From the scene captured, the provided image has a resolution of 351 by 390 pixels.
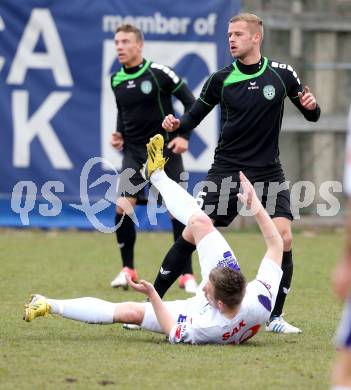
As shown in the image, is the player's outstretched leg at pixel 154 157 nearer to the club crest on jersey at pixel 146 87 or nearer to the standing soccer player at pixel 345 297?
the club crest on jersey at pixel 146 87

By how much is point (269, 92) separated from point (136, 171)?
247 cm

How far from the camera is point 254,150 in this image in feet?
23.3

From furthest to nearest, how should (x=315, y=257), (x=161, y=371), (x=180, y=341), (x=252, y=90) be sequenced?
(x=315, y=257) < (x=252, y=90) < (x=180, y=341) < (x=161, y=371)

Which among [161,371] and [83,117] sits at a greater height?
[83,117]

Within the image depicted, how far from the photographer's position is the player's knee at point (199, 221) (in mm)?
6441

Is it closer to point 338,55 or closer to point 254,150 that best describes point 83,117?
point 338,55

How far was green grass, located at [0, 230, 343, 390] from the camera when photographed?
524 centimetres

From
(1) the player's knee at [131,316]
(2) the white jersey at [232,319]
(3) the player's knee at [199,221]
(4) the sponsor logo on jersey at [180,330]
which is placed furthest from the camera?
(3) the player's knee at [199,221]

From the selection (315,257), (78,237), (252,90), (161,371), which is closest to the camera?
(161,371)

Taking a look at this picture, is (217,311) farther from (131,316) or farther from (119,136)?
(119,136)

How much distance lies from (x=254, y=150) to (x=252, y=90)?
Answer: 0.40m

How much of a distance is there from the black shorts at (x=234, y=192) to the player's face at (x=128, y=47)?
2.55m

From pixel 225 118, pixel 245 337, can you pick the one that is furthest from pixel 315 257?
pixel 245 337

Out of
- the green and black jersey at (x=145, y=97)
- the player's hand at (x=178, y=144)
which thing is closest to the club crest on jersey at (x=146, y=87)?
the green and black jersey at (x=145, y=97)
